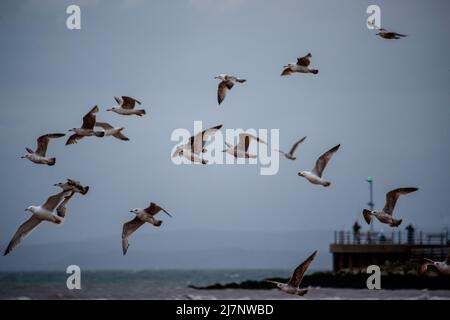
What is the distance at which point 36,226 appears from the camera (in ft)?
41.2

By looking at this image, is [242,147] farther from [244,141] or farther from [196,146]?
[196,146]

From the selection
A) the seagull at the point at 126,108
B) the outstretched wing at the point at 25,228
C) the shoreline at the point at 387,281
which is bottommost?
the shoreline at the point at 387,281

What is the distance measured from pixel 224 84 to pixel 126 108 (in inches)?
67.9

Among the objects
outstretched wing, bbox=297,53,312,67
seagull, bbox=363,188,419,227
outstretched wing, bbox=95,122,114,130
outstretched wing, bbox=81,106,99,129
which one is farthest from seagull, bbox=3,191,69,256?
seagull, bbox=363,188,419,227

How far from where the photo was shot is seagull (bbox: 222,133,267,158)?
13555 mm

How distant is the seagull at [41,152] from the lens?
12.8 meters

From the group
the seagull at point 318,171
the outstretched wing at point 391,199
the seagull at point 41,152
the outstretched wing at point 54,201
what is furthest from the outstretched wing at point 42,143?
the outstretched wing at point 391,199

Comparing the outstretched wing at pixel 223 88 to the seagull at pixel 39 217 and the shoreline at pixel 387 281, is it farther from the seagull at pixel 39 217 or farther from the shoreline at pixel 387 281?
the shoreline at pixel 387 281

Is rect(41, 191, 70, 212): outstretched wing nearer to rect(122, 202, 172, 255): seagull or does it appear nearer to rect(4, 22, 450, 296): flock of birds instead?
rect(4, 22, 450, 296): flock of birds

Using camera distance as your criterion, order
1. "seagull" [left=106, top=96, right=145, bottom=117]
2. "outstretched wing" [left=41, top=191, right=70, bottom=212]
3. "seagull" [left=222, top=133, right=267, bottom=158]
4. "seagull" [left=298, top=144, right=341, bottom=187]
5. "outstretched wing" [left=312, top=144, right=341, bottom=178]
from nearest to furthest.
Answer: "outstretched wing" [left=41, top=191, right=70, bottom=212], "seagull" [left=298, top=144, right=341, bottom=187], "outstretched wing" [left=312, top=144, right=341, bottom=178], "seagull" [left=106, top=96, right=145, bottom=117], "seagull" [left=222, top=133, right=267, bottom=158]

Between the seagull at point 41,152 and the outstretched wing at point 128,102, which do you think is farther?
the outstretched wing at point 128,102
